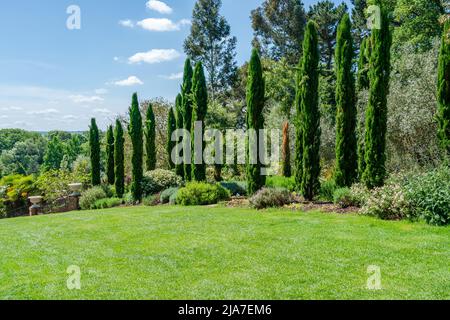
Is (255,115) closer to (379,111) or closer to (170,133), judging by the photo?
(379,111)

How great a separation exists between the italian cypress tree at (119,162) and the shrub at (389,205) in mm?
13861

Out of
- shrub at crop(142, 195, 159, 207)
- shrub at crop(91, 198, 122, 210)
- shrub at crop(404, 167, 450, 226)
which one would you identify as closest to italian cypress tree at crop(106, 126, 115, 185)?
shrub at crop(91, 198, 122, 210)

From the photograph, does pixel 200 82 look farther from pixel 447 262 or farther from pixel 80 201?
pixel 447 262

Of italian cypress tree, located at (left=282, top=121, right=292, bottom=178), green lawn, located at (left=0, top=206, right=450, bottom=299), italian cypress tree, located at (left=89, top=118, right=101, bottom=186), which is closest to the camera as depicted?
green lawn, located at (left=0, top=206, right=450, bottom=299)

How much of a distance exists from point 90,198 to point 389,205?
1465cm

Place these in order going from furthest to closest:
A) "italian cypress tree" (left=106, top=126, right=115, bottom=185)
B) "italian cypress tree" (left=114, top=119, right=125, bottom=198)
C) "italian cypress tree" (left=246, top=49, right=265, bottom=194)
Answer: "italian cypress tree" (left=106, top=126, right=115, bottom=185), "italian cypress tree" (left=114, top=119, right=125, bottom=198), "italian cypress tree" (left=246, top=49, right=265, bottom=194)

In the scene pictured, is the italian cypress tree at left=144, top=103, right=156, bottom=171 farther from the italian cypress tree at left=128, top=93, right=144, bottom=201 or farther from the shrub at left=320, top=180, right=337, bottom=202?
the shrub at left=320, top=180, right=337, bottom=202

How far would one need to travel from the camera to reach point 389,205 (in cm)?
886

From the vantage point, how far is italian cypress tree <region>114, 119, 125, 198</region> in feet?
65.1

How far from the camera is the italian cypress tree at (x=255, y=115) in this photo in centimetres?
1341

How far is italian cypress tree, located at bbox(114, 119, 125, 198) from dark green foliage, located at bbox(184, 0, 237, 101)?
11.8 meters

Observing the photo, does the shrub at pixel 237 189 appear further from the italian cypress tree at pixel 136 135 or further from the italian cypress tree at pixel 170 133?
the italian cypress tree at pixel 170 133

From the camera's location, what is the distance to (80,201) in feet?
61.8
